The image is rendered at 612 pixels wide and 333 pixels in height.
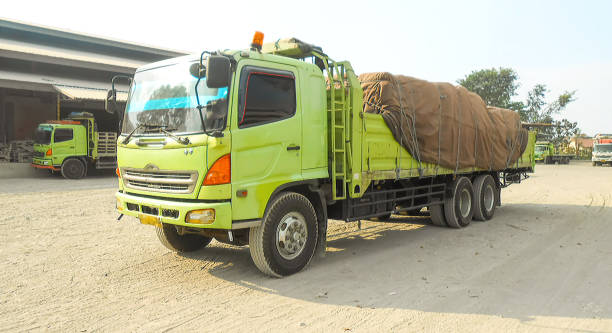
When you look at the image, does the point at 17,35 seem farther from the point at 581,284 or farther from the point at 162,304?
the point at 581,284

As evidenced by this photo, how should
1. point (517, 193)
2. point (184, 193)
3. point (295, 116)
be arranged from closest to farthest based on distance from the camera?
point (184, 193)
point (295, 116)
point (517, 193)

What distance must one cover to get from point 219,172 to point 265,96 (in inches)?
42.4

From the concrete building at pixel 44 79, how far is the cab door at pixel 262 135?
17.5 metres

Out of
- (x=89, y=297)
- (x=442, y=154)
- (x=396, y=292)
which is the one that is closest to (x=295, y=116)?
(x=396, y=292)

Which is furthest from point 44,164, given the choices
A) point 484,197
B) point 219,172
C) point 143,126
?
point 484,197

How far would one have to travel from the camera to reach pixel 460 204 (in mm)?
8719

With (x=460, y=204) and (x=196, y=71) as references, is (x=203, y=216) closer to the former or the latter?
(x=196, y=71)

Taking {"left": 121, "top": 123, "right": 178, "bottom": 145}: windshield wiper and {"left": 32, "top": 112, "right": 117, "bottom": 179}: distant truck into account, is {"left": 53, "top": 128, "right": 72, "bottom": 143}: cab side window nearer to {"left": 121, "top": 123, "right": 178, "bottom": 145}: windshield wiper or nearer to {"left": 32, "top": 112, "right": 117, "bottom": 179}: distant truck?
{"left": 32, "top": 112, "right": 117, "bottom": 179}: distant truck

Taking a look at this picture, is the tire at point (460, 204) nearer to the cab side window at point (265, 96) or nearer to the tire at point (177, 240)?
the cab side window at point (265, 96)

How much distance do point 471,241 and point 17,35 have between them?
32.2 m

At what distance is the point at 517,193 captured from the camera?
49.2 ft

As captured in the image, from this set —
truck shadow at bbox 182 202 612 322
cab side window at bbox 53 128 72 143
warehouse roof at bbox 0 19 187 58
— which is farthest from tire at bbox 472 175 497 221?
warehouse roof at bbox 0 19 187 58

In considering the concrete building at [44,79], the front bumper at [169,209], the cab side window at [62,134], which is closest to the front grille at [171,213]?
the front bumper at [169,209]

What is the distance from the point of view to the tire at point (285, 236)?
5055 millimetres
